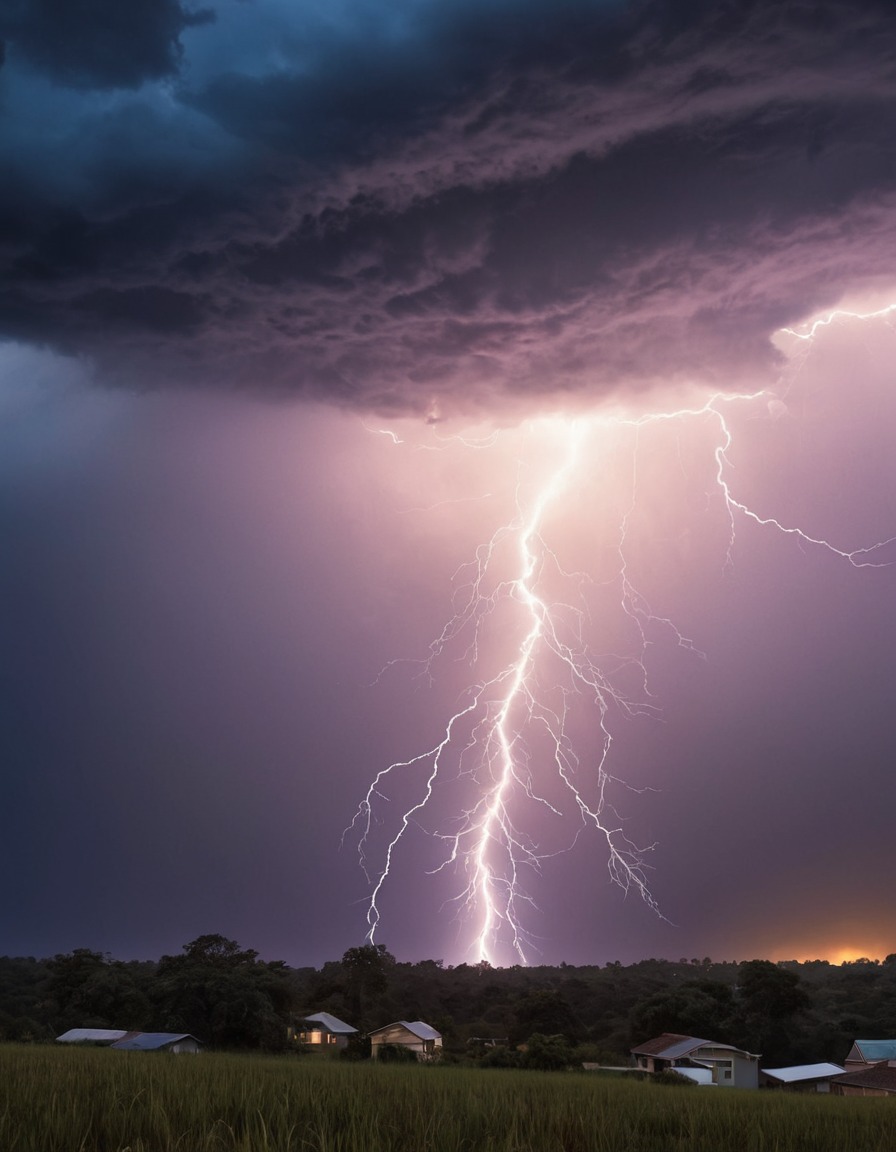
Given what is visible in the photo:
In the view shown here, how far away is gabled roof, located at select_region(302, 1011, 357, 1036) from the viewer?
48.7m

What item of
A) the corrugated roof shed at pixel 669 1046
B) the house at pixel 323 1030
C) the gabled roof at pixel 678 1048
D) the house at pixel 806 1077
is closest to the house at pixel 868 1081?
the house at pixel 806 1077

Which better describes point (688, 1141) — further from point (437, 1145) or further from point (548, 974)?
point (548, 974)

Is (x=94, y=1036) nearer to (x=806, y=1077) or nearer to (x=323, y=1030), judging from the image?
(x=323, y=1030)

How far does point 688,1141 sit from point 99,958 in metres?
47.5

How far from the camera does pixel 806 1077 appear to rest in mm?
35062

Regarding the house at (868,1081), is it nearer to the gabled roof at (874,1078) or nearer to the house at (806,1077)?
the gabled roof at (874,1078)

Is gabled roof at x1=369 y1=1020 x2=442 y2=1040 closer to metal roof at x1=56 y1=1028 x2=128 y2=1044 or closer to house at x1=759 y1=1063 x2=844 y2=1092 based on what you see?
metal roof at x1=56 y1=1028 x2=128 y2=1044

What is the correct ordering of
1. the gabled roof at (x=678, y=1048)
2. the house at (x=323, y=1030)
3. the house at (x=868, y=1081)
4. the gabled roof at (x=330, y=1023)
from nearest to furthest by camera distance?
the house at (x=868, y=1081) → the gabled roof at (x=678, y=1048) → the house at (x=323, y=1030) → the gabled roof at (x=330, y=1023)

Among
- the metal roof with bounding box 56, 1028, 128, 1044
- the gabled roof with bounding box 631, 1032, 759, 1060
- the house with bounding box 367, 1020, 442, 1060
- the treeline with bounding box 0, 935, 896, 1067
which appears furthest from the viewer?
the house with bounding box 367, 1020, 442, 1060

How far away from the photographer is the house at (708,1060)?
37.0 meters

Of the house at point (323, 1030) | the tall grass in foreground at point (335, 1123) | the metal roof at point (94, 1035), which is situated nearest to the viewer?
the tall grass in foreground at point (335, 1123)

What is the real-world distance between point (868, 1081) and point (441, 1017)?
22.5 meters

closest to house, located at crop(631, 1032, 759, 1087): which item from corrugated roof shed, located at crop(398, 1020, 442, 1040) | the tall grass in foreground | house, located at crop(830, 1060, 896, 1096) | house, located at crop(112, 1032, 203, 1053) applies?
house, located at crop(830, 1060, 896, 1096)

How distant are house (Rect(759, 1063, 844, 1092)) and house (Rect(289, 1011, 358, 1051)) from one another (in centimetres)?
2058
